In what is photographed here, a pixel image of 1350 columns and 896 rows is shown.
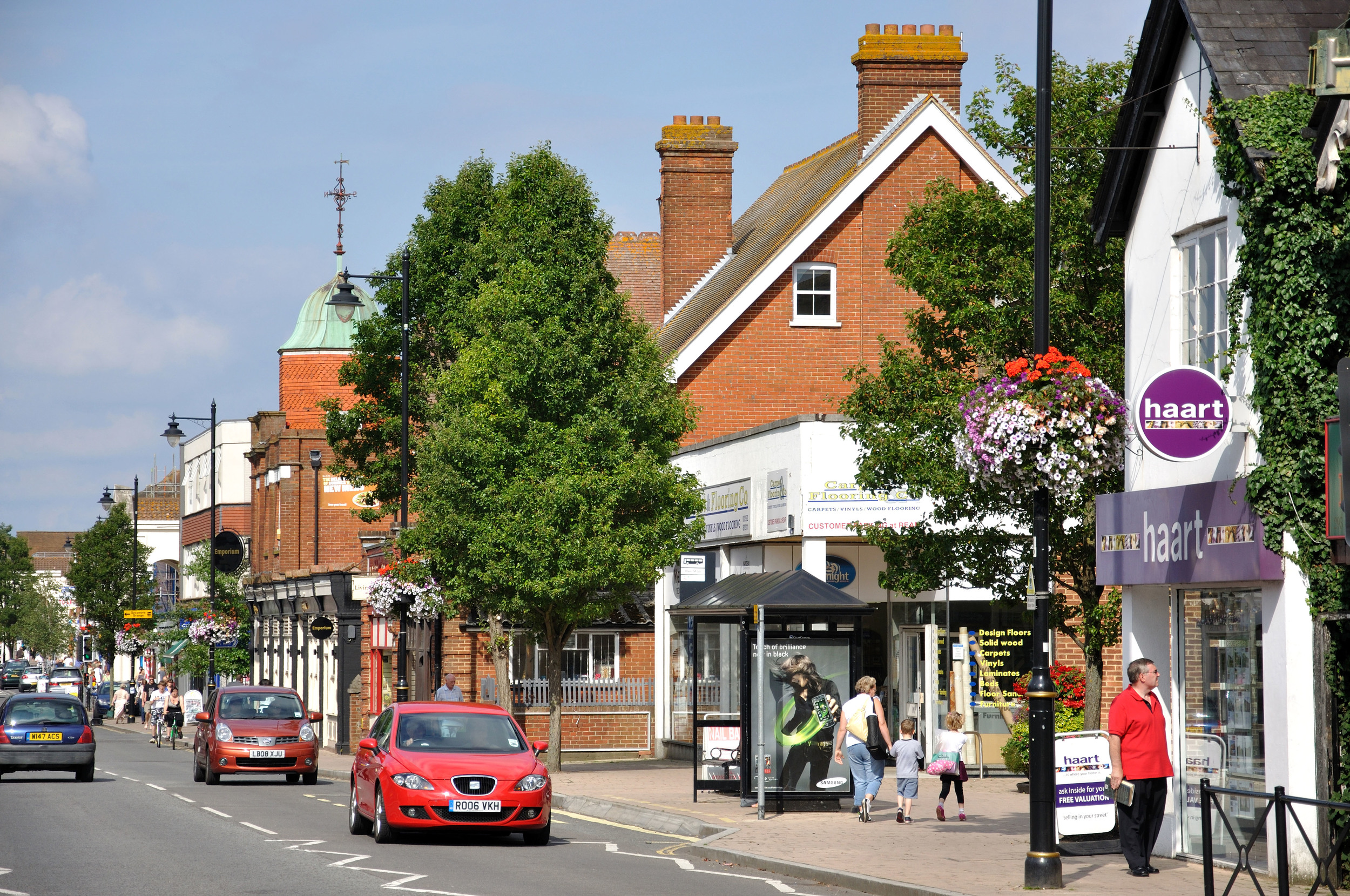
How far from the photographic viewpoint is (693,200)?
39.2 meters

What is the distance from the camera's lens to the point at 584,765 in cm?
3081

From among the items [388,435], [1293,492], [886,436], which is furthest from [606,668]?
[1293,492]

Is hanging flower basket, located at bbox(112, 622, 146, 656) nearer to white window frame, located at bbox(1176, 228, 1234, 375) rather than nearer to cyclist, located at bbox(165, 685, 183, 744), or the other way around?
cyclist, located at bbox(165, 685, 183, 744)

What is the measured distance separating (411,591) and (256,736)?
453 centimetres

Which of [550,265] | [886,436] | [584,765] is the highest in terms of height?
[550,265]

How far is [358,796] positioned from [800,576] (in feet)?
19.9

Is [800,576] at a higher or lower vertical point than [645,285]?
lower

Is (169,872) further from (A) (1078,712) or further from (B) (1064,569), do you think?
(A) (1078,712)

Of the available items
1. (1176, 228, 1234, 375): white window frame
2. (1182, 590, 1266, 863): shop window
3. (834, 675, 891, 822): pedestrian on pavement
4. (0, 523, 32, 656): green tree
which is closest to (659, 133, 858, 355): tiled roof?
(834, 675, 891, 822): pedestrian on pavement

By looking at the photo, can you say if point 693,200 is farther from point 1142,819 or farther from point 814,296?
point 1142,819

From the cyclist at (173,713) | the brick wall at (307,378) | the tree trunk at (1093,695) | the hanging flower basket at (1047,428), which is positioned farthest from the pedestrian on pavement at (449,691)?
the brick wall at (307,378)

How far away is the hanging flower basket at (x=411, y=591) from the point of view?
30.0 metres

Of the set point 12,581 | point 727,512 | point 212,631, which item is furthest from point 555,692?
point 12,581

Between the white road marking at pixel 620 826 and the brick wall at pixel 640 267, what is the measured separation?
21179 mm
